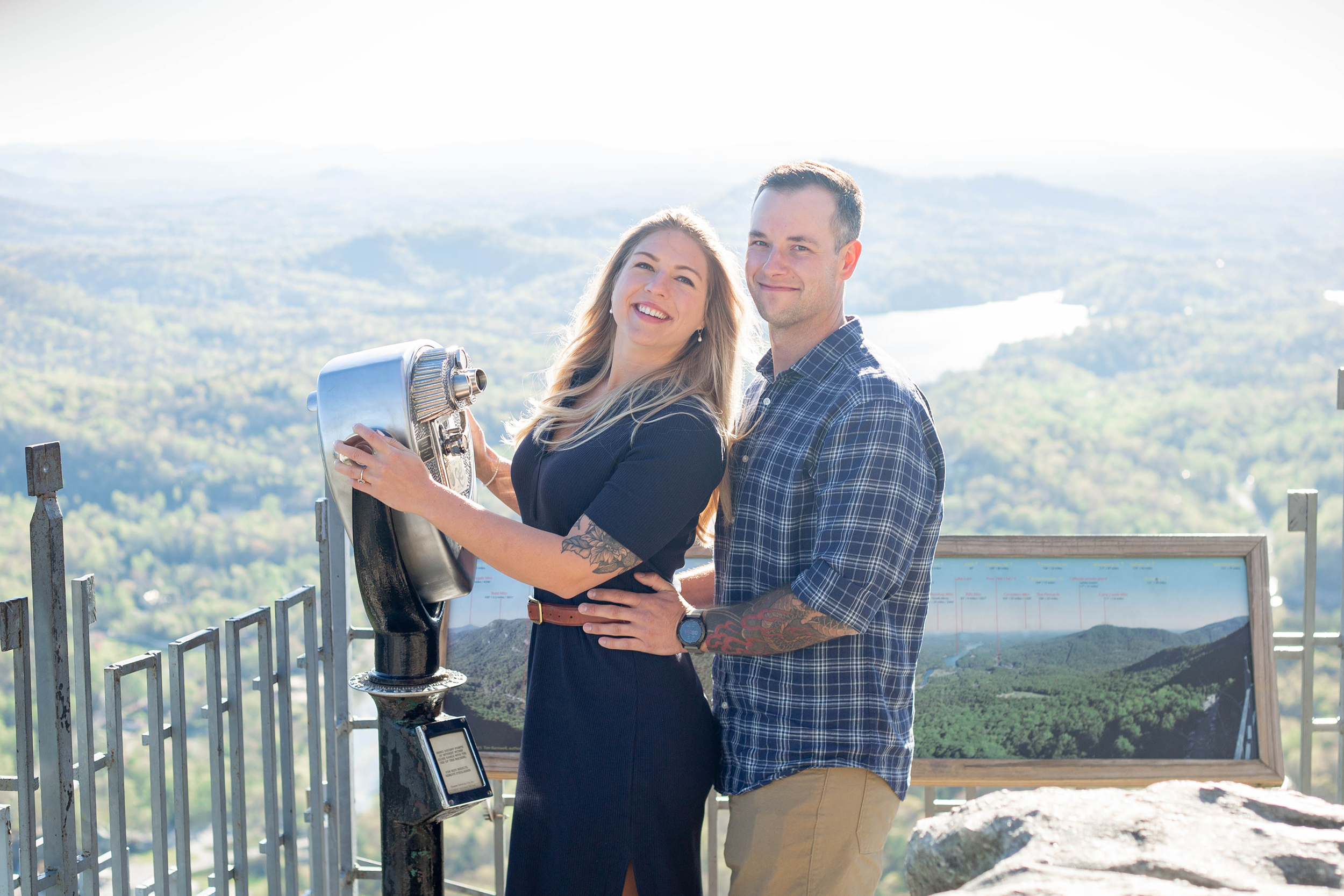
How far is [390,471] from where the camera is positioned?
6.12 feet

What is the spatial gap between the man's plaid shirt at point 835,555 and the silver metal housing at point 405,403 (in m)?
0.62

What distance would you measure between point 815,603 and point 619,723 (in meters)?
0.43

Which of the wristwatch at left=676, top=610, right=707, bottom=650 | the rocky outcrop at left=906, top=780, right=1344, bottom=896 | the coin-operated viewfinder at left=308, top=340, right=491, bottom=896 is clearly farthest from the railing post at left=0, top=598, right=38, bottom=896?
the rocky outcrop at left=906, top=780, right=1344, bottom=896

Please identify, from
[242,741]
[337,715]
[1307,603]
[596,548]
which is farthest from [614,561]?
[1307,603]

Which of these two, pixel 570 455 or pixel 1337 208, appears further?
pixel 1337 208

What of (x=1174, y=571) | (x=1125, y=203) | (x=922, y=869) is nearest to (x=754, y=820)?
(x=922, y=869)

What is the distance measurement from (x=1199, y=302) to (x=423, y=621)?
165ft

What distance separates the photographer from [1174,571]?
10.6ft

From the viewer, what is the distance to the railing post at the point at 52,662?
219 centimetres

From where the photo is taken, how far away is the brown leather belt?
2.04 metres

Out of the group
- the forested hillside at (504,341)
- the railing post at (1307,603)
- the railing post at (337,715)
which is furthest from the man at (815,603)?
the forested hillside at (504,341)

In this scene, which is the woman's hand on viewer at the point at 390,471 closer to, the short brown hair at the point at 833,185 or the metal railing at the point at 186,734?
the metal railing at the point at 186,734

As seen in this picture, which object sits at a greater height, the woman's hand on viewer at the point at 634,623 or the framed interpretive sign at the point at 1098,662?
the woman's hand on viewer at the point at 634,623

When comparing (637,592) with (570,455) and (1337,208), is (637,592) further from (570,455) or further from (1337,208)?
(1337,208)
